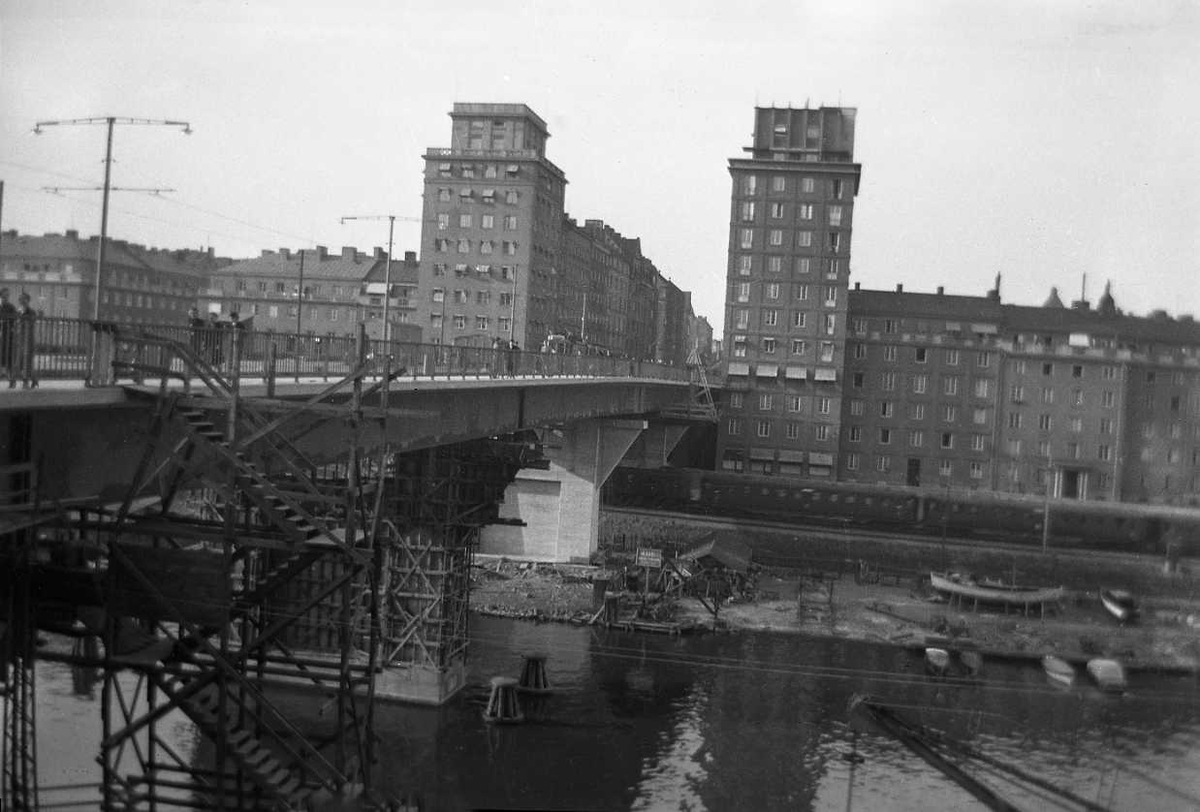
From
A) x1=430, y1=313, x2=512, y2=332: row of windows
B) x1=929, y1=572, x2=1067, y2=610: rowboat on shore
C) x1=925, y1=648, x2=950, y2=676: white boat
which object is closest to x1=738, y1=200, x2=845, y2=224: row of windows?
x1=430, y1=313, x2=512, y2=332: row of windows

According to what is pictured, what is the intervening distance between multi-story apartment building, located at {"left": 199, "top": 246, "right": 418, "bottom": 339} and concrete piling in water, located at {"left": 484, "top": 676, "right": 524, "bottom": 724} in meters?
4.24

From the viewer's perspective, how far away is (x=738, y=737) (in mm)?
10273

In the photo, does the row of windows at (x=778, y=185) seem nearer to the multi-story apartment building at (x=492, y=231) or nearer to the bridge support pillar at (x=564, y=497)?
the multi-story apartment building at (x=492, y=231)

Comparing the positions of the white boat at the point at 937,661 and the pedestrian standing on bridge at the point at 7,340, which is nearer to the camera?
the pedestrian standing on bridge at the point at 7,340

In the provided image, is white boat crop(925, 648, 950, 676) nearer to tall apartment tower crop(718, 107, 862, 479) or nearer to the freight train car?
the freight train car

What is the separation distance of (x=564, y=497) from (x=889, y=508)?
250 inches

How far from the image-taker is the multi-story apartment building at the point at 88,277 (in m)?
9.09

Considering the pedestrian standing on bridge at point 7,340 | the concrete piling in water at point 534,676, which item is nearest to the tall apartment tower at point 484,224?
the concrete piling in water at point 534,676

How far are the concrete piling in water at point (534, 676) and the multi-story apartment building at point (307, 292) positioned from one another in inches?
161

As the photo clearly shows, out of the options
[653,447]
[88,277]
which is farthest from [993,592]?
[88,277]

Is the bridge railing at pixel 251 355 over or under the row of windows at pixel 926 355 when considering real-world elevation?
under

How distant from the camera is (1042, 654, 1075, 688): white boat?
11.5 meters

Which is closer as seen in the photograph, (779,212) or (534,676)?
(534,676)

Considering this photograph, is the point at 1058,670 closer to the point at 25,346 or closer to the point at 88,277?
the point at 88,277
